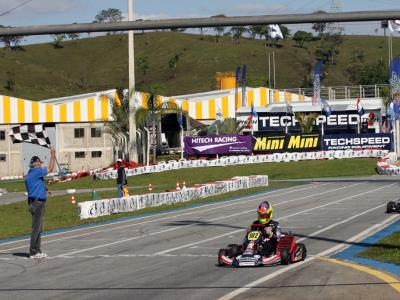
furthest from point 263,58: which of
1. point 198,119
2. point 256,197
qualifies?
point 256,197

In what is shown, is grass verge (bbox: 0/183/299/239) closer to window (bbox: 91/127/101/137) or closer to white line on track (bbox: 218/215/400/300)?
white line on track (bbox: 218/215/400/300)

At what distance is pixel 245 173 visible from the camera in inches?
2266

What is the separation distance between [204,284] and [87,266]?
11.7ft

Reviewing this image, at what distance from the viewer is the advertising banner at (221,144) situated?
6575cm

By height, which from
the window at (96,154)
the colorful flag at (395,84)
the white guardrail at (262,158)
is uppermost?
the colorful flag at (395,84)

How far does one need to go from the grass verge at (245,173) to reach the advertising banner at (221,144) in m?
3.52

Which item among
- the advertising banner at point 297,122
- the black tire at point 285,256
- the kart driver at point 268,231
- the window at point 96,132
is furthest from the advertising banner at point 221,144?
the black tire at point 285,256

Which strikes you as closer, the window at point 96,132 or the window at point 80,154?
the window at point 96,132

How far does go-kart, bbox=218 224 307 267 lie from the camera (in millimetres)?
15058

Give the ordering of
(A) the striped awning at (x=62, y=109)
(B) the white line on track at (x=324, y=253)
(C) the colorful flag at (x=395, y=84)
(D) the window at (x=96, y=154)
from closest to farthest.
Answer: (B) the white line on track at (x=324, y=253) < (C) the colorful flag at (x=395, y=84) < (A) the striped awning at (x=62, y=109) < (D) the window at (x=96, y=154)

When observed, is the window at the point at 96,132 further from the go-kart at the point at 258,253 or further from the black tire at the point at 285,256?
the black tire at the point at 285,256

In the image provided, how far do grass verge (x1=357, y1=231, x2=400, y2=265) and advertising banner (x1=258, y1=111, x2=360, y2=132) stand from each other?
2198 inches


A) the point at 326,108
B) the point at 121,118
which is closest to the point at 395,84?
the point at 326,108

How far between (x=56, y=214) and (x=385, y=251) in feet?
62.7
